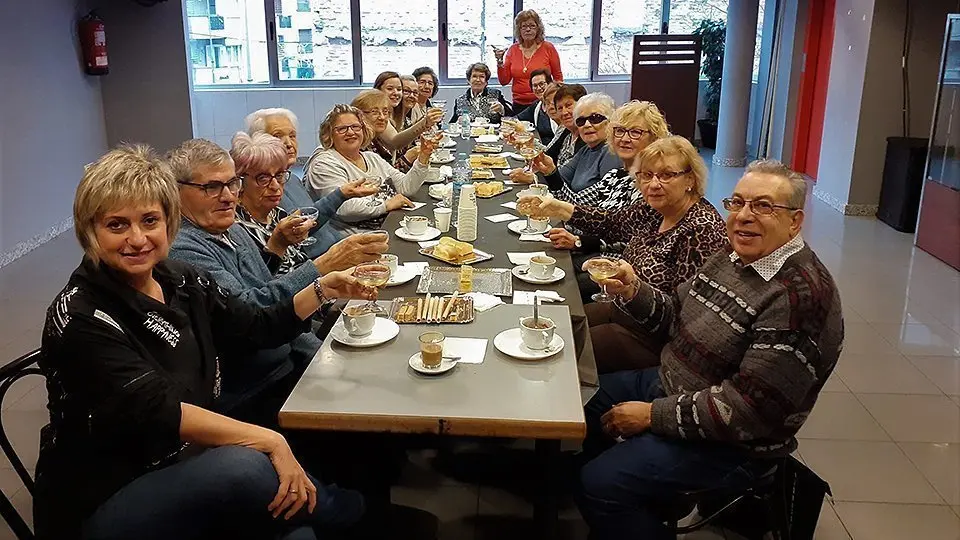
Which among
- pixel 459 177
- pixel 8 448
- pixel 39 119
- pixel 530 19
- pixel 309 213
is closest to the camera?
pixel 8 448

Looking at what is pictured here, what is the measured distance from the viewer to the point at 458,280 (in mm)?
2598

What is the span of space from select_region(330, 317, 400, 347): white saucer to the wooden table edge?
35 cm

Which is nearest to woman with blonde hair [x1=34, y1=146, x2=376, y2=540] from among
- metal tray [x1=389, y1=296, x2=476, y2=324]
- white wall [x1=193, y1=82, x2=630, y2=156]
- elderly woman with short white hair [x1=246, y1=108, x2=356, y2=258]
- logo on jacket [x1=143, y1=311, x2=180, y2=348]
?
logo on jacket [x1=143, y1=311, x2=180, y2=348]

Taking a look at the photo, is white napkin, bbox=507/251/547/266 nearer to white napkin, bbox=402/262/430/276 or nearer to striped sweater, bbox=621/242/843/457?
white napkin, bbox=402/262/430/276

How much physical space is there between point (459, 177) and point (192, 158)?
2121 millimetres

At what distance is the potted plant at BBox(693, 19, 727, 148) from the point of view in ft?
31.7

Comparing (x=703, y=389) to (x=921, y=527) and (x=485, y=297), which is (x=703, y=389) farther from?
(x=921, y=527)

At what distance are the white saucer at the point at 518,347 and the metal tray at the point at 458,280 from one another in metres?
0.38

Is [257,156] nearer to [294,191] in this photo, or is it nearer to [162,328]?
[294,191]

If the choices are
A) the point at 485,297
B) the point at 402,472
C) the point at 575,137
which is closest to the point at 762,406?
the point at 485,297

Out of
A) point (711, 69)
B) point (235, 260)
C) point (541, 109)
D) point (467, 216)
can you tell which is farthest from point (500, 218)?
point (711, 69)

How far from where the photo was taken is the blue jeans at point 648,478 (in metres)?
1.97

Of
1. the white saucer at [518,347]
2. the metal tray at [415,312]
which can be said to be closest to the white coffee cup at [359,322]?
the metal tray at [415,312]

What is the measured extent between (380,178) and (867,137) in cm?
454
